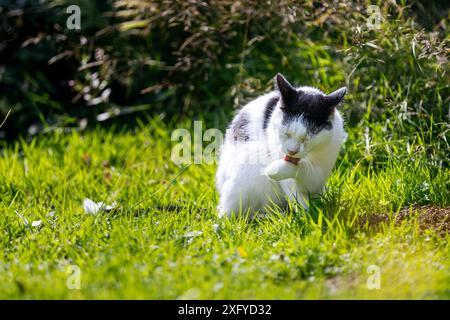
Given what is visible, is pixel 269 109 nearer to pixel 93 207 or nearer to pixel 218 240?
pixel 218 240

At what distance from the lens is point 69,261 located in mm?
3260

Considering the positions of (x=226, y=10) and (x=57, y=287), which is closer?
(x=57, y=287)

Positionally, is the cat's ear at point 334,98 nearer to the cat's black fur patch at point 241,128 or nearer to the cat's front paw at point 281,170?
the cat's front paw at point 281,170

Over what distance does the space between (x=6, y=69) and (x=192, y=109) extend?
1912 mm

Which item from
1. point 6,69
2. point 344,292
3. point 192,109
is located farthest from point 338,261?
point 6,69

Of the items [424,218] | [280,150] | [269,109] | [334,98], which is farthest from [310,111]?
[424,218]

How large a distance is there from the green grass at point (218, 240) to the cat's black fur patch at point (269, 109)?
0.56m

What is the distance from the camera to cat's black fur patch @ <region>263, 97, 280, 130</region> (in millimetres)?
3885

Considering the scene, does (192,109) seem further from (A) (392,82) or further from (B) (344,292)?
(B) (344,292)

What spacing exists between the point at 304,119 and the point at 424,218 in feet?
2.81

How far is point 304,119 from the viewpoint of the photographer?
3527mm

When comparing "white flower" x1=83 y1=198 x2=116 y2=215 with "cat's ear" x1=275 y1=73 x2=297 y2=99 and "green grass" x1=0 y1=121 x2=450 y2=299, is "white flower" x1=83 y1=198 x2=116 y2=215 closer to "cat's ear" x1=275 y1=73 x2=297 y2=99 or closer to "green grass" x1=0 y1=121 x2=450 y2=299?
"green grass" x1=0 y1=121 x2=450 y2=299

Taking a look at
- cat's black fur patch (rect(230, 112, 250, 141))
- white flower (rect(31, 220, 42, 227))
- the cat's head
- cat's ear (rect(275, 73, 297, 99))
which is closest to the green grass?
white flower (rect(31, 220, 42, 227))

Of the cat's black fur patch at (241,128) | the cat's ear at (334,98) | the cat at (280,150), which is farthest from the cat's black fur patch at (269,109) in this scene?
the cat's ear at (334,98)
